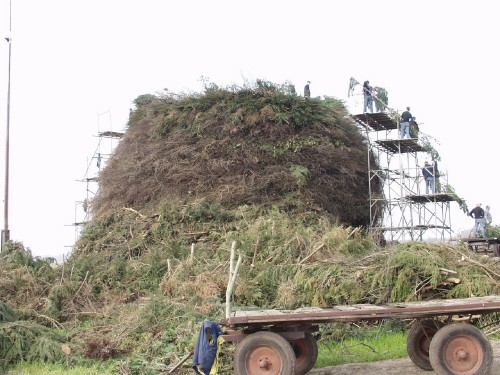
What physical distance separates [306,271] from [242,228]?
4.42m

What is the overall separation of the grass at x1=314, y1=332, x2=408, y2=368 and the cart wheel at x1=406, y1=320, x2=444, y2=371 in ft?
3.19

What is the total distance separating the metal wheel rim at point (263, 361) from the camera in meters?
7.91

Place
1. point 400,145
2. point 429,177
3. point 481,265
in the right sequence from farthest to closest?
point 400,145
point 429,177
point 481,265

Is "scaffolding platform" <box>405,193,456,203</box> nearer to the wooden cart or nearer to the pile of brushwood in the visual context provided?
the pile of brushwood

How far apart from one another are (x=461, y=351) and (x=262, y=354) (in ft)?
8.12

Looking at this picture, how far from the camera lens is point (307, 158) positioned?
18.8m

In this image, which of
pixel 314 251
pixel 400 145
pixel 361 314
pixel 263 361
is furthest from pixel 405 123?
pixel 263 361

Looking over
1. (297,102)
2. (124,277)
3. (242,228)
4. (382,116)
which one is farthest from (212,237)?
(382,116)

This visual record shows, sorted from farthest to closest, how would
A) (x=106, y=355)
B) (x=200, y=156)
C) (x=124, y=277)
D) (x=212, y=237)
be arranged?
(x=200, y=156)
(x=212, y=237)
(x=124, y=277)
(x=106, y=355)

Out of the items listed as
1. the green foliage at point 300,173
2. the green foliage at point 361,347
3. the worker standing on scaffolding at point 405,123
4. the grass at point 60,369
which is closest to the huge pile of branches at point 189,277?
the grass at point 60,369

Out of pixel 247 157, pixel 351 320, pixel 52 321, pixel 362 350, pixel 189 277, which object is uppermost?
pixel 247 157

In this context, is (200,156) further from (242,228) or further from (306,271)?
(306,271)

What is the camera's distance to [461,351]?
791cm

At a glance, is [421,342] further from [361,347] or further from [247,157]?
Result: [247,157]
